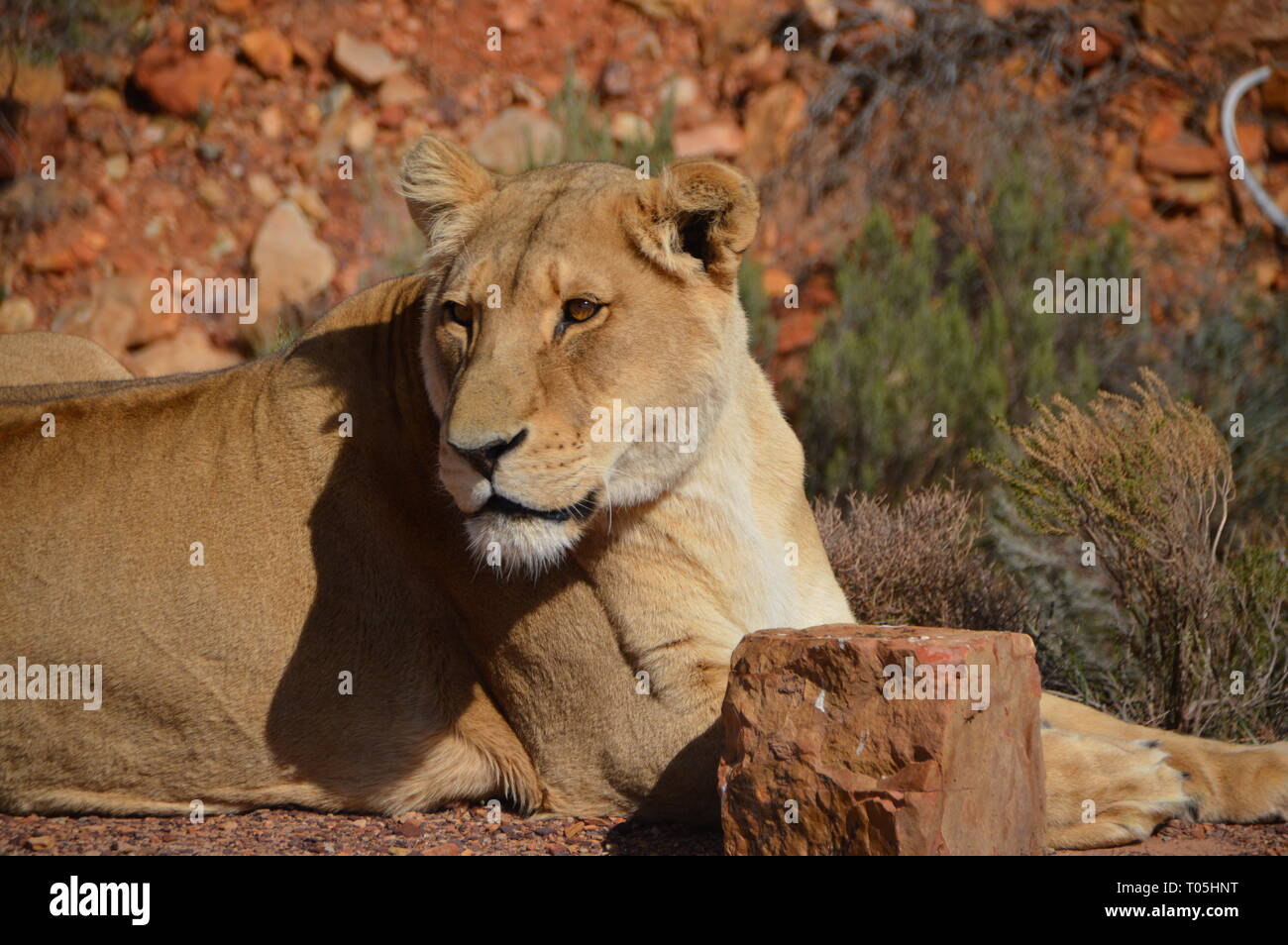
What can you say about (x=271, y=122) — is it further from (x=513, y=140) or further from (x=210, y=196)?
(x=513, y=140)

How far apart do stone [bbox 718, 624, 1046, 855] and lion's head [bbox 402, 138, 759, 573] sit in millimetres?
651

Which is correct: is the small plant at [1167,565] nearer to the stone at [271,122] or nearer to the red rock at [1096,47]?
the red rock at [1096,47]

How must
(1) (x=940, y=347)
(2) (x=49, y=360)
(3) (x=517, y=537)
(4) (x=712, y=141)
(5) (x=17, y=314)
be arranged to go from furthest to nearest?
(4) (x=712, y=141) < (5) (x=17, y=314) < (1) (x=940, y=347) < (2) (x=49, y=360) < (3) (x=517, y=537)

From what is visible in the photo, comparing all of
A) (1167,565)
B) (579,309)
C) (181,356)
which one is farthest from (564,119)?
(579,309)

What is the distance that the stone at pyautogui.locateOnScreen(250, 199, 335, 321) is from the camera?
10.6 meters

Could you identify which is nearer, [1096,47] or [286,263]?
[286,263]

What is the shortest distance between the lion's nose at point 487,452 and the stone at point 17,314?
27.5 ft

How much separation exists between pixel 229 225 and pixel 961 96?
20.1 feet

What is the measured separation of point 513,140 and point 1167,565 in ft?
24.3

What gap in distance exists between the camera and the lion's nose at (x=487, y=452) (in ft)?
11.1

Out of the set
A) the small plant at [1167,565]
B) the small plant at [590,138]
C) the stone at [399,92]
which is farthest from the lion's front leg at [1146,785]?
the stone at [399,92]

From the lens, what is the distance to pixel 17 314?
1065 cm

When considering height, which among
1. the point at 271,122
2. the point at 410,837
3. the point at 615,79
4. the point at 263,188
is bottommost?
the point at 410,837

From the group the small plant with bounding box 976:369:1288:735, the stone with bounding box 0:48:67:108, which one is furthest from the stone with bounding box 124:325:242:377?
the small plant with bounding box 976:369:1288:735
